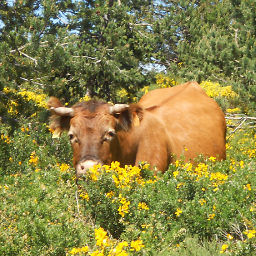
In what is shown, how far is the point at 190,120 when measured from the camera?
25.3ft

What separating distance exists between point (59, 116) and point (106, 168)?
1.71m

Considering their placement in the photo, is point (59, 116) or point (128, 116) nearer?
point (128, 116)

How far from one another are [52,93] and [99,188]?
201 inches

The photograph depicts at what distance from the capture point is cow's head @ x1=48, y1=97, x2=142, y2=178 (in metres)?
5.43

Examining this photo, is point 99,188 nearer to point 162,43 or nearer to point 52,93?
point 52,93

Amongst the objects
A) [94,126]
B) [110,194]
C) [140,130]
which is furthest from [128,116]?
[110,194]

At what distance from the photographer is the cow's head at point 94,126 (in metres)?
5.43

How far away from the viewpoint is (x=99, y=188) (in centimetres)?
452

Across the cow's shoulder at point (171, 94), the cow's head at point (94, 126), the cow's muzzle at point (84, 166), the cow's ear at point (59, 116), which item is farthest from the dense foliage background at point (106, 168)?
the cow's shoulder at point (171, 94)

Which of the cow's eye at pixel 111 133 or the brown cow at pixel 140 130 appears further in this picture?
the cow's eye at pixel 111 133

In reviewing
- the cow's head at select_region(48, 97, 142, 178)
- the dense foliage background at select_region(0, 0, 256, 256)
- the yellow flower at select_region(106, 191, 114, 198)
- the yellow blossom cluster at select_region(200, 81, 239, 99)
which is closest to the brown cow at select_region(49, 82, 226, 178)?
the cow's head at select_region(48, 97, 142, 178)

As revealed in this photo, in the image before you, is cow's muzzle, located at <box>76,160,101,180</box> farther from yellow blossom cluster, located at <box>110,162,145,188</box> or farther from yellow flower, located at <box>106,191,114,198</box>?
yellow flower, located at <box>106,191,114,198</box>

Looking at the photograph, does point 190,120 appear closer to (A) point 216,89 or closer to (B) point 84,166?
(B) point 84,166

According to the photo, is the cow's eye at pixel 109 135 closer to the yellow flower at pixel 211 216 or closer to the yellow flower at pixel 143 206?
the yellow flower at pixel 143 206
